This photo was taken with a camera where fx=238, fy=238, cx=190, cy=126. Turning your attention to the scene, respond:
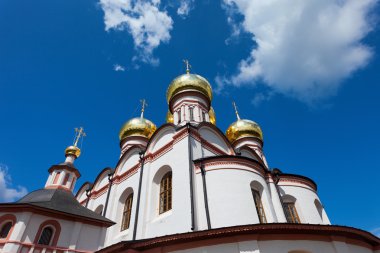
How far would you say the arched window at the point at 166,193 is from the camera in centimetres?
1045

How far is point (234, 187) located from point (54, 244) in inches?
278

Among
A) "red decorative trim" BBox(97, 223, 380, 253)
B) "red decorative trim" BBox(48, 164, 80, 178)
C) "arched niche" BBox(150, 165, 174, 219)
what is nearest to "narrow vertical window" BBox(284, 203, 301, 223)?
"red decorative trim" BBox(97, 223, 380, 253)

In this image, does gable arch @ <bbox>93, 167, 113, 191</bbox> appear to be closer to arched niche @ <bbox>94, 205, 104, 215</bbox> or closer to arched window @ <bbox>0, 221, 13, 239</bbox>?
arched niche @ <bbox>94, 205, 104, 215</bbox>

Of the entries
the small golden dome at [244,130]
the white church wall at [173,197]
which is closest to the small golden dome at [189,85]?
the small golden dome at [244,130]

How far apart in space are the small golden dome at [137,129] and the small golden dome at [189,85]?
3.69m

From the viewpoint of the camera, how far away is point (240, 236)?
247 inches

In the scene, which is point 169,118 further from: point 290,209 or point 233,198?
point 233,198


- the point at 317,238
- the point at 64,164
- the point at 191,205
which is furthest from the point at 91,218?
the point at 317,238

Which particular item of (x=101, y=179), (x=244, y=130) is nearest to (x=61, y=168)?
(x=101, y=179)

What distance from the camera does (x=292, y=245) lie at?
6344 millimetres

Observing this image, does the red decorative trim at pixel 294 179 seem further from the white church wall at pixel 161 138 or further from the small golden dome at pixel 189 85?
the small golden dome at pixel 189 85

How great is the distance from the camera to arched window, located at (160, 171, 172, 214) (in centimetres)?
1045

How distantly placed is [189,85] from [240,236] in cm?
1250

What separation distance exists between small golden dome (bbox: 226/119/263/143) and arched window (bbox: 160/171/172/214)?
10230mm
